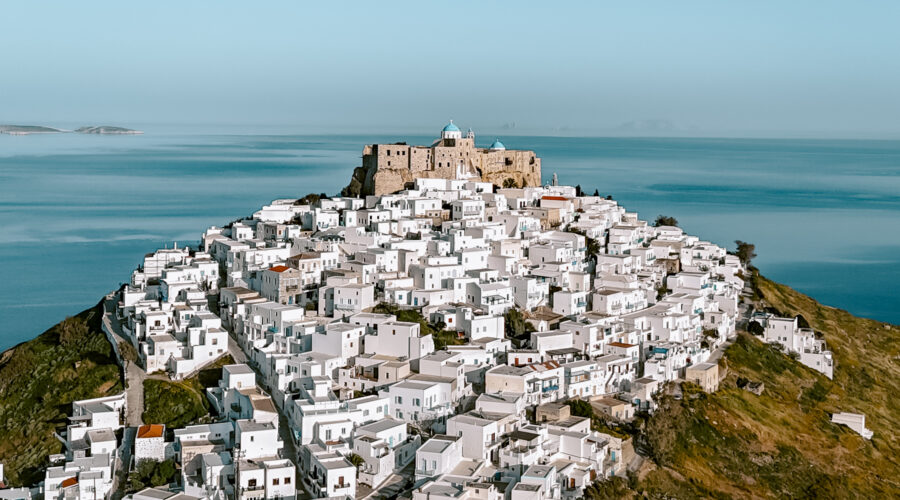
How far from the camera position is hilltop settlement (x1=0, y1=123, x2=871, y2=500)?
70.2 feet

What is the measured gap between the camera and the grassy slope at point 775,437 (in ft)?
81.6

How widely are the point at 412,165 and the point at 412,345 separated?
17921mm

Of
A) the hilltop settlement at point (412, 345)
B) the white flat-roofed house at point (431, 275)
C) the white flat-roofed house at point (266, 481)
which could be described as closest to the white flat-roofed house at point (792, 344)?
the hilltop settlement at point (412, 345)

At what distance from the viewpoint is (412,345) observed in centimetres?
2620

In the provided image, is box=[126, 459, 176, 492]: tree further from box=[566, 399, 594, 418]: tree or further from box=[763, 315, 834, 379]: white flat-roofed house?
box=[763, 315, 834, 379]: white flat-roofed house

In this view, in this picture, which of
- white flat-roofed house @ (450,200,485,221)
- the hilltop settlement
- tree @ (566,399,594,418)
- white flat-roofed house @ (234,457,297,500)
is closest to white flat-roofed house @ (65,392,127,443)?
the hilltop settlement

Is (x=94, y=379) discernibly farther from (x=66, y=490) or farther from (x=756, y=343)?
(x=756, y=343)

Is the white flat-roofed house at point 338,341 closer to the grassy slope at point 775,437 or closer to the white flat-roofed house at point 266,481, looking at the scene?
the white flat-roofed house at point 266,481

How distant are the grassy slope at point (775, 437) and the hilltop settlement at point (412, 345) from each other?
2.77 feet

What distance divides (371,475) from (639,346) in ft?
36.9

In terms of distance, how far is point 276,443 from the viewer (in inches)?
857

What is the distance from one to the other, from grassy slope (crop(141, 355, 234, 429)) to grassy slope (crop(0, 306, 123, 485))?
131cm

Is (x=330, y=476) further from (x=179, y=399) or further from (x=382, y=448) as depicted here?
(x=179, y=399)

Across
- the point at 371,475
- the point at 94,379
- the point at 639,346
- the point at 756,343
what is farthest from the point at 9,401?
the point at 756,343
